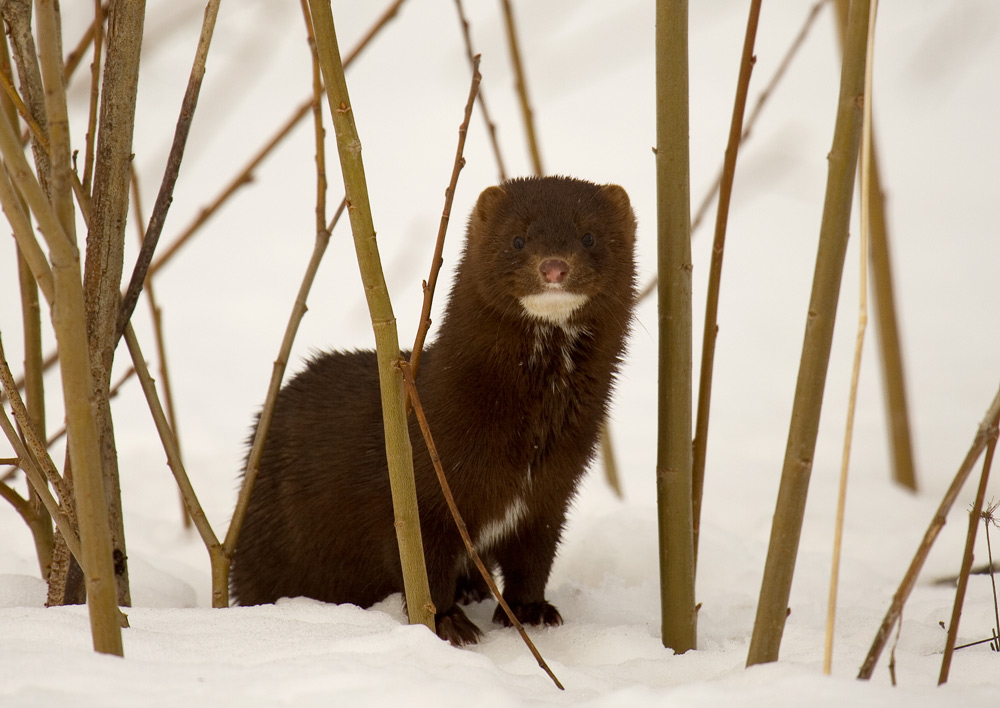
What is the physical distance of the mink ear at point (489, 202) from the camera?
2520mm

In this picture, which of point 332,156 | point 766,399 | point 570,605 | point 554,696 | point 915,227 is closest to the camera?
point 554,696

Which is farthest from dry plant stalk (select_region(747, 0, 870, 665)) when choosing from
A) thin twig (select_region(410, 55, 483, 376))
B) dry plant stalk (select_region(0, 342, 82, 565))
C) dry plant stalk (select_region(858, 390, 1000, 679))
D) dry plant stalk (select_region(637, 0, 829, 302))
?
dry plant stalk (select_region(0, 342, 82, 565))

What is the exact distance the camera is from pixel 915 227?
654 cm

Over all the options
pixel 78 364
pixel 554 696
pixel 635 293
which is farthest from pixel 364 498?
pixel 78 364

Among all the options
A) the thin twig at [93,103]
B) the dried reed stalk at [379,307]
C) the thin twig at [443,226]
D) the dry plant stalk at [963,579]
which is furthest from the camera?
the thin twig at [93,103]

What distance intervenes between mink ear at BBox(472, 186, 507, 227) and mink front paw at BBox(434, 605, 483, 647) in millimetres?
919

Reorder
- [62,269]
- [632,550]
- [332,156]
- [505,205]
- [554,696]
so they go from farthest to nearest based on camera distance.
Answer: [332,156] < [632,550] < [505,205] < [554,696] < [62,269]

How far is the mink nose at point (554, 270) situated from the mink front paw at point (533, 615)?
828 millimetres

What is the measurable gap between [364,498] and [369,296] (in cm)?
92

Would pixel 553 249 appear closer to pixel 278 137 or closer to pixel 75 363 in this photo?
pixel 278 137

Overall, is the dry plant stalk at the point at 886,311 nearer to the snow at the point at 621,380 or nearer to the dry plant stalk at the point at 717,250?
the snow at the point at 621,380

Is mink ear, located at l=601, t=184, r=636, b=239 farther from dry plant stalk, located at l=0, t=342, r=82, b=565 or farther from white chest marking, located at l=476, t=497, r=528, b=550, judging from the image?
dry plant stalk, located at l=0, t=342, r=82, b=565

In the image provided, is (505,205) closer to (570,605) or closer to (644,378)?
(570,605)

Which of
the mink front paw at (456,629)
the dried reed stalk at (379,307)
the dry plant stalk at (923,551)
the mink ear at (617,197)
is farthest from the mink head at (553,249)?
the dry plant stalk at (923,551)
